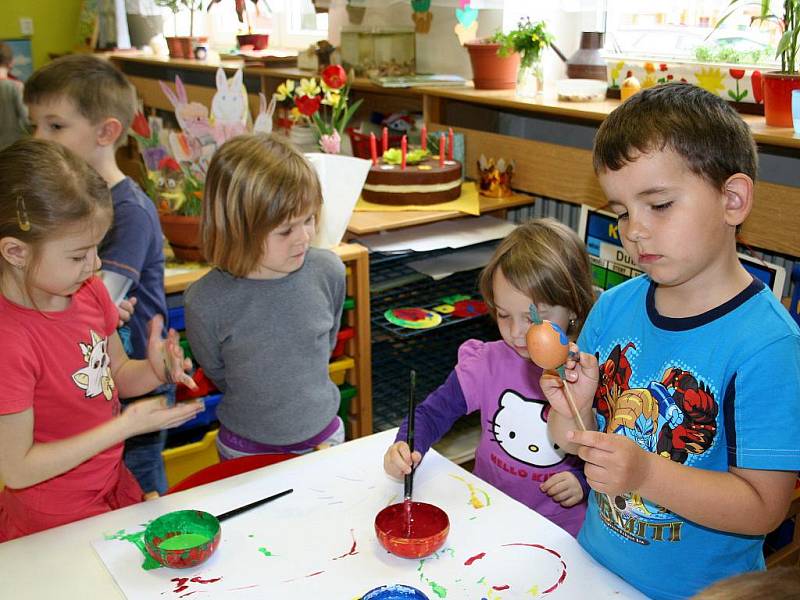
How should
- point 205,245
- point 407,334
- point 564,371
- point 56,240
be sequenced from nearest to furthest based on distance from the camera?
point 564,371 → point 56,240 → point 205,245 → point 407,334

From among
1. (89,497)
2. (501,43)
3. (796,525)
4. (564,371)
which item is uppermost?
(501,43)

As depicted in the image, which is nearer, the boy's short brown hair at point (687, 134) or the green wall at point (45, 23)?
the boy's short brown hair at point (687, 134)

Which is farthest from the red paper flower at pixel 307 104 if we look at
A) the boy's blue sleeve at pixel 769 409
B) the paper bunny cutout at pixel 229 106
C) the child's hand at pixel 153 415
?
the boy's blue sleeve at pixel 769 409

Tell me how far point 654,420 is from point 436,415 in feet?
1.45

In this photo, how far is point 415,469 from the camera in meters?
1.23

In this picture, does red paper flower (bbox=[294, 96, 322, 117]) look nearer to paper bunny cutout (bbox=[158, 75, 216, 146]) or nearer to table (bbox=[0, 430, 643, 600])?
paper bunny cutout (bbox=[158, 75, 216, 146])

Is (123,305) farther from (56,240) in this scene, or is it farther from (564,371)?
(564,371)

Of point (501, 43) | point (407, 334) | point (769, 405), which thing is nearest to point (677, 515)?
point (769, 405)

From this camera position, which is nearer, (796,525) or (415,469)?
(415,469)

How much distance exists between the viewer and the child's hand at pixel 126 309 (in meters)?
1.61

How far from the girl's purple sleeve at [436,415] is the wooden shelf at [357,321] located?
2.38 ft

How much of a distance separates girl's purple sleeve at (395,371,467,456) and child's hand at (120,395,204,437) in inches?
13.1

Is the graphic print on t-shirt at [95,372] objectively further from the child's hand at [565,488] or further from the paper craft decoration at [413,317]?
the paper craft decoration at [413,317]

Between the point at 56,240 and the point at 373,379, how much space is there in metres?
1.30
